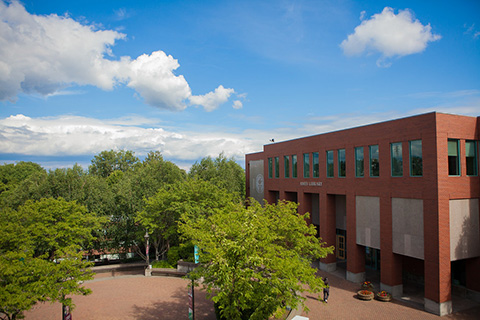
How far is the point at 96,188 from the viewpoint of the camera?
37.2m

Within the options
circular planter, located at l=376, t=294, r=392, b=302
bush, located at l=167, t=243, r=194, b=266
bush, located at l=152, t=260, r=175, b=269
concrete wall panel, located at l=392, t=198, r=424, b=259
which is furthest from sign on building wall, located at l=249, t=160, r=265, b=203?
circular planter, located at l=376, t=294, r=392, b=302

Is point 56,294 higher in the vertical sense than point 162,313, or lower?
higher

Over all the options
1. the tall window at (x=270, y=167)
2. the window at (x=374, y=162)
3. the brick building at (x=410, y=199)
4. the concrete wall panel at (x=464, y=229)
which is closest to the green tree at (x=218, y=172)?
the tall window at (x=270, y=167)

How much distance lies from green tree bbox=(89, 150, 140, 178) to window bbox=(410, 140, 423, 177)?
78.7 meters

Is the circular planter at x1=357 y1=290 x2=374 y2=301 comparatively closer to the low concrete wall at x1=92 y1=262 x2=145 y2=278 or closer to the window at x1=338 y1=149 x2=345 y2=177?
the window at x1=338 y1=149 x2=345 y2=177

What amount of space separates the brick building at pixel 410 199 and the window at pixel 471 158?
70 mm

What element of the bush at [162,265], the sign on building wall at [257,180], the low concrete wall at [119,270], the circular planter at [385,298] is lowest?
the low concrete wall at [119,270]

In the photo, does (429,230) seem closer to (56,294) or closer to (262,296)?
(262,296)

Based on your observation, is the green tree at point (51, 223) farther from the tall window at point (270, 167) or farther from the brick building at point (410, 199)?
the brick building at point (410, 199)

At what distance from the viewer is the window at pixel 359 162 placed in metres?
26.2

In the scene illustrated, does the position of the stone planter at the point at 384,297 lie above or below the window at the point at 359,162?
below

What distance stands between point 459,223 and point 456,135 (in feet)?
19.3

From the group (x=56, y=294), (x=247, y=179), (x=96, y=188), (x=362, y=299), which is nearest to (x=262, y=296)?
(x=56, y=294)

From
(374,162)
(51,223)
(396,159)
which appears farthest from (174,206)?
(396,159)
